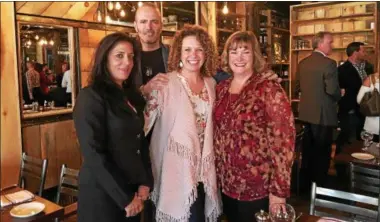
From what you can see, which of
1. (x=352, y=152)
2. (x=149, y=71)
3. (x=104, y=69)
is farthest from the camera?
(x=352, y=152)

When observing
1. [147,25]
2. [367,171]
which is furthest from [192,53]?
[367,171]

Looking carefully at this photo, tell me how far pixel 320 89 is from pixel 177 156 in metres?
2.62

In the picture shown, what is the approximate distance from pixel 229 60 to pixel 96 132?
835mm

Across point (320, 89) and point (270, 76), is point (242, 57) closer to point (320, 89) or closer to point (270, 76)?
point (270, 76)

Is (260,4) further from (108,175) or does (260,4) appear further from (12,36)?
(108,175)

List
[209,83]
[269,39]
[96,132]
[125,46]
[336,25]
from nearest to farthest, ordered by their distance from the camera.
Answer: [96,132], [125,46], [209,83], [336,25], [269,39]

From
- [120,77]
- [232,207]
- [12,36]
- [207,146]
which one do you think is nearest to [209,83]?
[207,146]

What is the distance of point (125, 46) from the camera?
1634mm

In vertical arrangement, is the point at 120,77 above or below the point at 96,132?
above

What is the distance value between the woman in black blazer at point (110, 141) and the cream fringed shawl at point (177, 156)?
175 millimetres

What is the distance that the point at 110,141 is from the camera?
156 centimetres

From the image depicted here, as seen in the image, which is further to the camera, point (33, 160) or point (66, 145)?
point (66, 145)

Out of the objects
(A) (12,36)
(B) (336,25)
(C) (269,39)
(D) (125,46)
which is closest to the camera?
(D) (125,46)

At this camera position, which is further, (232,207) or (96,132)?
(232,207)
